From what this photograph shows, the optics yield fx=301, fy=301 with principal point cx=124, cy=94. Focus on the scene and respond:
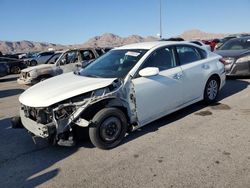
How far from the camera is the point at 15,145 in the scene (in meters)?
5.27

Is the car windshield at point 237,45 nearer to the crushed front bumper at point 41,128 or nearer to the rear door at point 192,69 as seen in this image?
the rear door at point 192,69

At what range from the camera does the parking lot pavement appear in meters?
3.79

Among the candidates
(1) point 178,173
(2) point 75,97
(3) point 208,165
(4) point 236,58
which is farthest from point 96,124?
(4) point 236,58

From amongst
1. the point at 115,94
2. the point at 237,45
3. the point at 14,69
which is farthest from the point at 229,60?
the point at 14,69

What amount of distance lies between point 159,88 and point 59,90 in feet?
5.82

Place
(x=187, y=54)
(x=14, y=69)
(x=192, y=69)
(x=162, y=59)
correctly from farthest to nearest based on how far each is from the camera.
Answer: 1. (x=14, y=69)
2. (x=187, y=54)
3. (x=192, y=69)
4. (x=162, y=59)

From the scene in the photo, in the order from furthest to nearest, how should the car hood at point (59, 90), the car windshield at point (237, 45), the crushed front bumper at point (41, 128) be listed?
the car windshield at point (237, 45)
the car hood at point (59, 90)
the crushed front bumper at point (41, 128)

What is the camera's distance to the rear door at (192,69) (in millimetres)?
6070

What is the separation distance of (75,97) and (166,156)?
1.62 m

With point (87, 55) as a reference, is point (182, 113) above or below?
below

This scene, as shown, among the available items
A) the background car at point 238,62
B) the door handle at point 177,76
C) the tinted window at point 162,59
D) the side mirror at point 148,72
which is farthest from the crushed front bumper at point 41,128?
the background car at point 238,62

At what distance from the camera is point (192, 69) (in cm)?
623

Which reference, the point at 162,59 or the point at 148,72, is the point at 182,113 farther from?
the point at 148,72

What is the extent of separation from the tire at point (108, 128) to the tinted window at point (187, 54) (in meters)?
2.03
